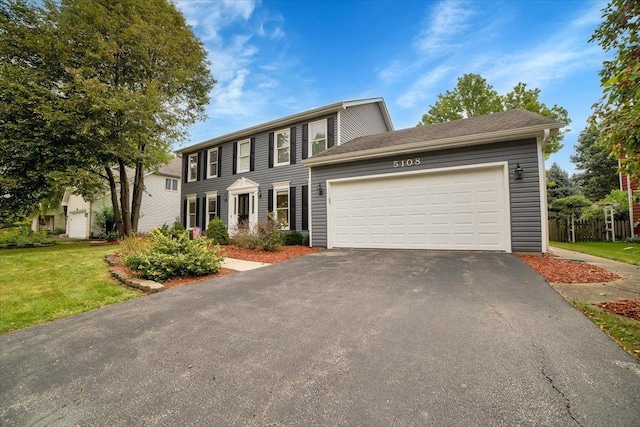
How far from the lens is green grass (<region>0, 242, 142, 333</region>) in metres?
3.66

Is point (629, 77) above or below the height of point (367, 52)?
below

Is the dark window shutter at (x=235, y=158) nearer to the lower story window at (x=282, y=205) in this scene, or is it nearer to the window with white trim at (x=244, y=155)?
the window with white trim at (x=244, y=155)

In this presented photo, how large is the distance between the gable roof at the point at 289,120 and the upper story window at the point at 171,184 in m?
6.87

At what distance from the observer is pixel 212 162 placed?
Answer: 14586 millimetres

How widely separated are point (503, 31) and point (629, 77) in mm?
9312

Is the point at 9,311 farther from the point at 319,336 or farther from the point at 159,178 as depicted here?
the point at 159,178

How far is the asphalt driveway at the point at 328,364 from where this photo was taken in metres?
1.56

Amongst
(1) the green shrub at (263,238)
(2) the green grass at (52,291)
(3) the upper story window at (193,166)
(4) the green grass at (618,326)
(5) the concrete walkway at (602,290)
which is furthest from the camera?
(3) the upper story window at (193,166)

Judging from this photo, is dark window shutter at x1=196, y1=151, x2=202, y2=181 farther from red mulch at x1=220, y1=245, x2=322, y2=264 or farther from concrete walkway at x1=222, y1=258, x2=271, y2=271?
concrete walkway at x1=222, y1=258, x2=271, y2=271

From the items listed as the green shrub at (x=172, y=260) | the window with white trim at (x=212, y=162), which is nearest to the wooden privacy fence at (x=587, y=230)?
the green shrub at (x=172, y=260)

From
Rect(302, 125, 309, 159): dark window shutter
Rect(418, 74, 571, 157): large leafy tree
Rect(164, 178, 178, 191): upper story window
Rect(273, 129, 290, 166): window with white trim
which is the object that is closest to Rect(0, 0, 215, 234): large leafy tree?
Rect(273, 129, 290, 166): window with white trim

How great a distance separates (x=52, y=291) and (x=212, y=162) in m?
10.9

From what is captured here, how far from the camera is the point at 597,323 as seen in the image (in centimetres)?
260

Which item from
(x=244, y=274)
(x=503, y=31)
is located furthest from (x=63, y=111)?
(x=503, y=31)
